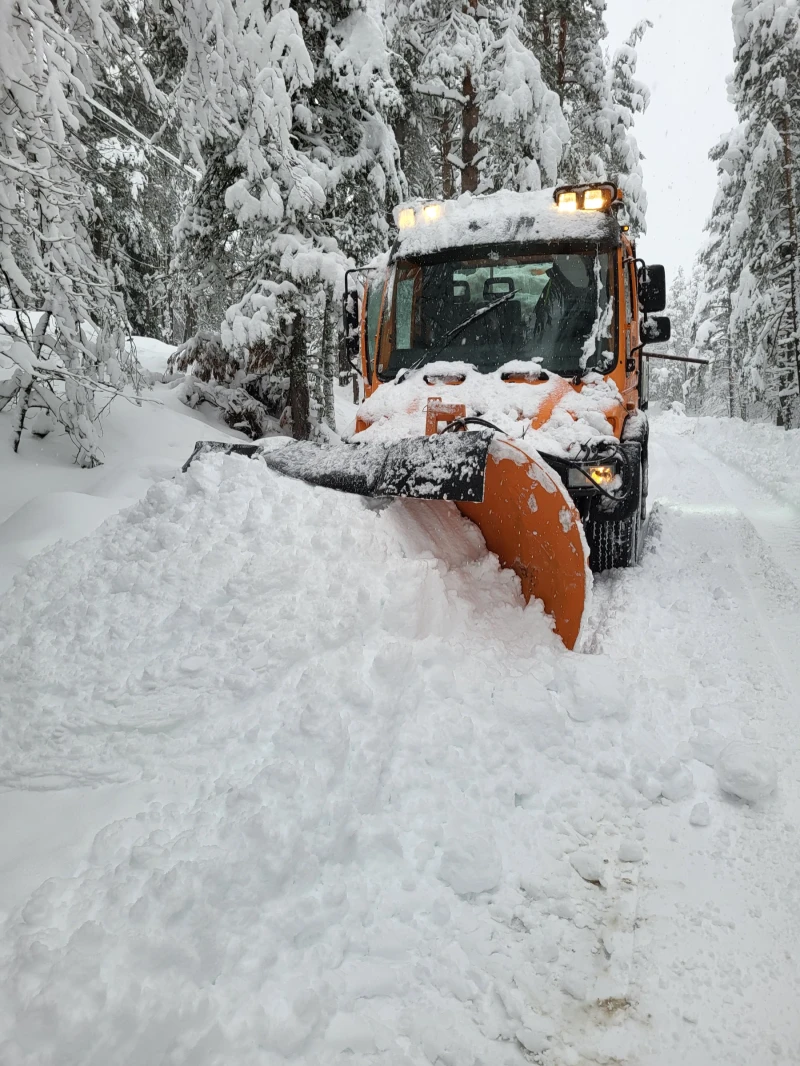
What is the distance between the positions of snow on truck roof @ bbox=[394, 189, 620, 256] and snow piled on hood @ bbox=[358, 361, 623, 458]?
1043mm

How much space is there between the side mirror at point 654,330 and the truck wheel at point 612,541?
147 cm

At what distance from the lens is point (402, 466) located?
135 inches

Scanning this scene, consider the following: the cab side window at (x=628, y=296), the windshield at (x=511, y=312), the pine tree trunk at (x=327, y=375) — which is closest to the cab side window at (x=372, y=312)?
the windshield at (x=511, y=312)

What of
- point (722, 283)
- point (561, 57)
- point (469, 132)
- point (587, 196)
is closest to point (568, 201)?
point (587, 196)

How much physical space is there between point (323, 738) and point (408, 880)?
0.58 meters

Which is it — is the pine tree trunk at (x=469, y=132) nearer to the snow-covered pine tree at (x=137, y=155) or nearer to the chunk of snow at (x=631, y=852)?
the snow-covered pine tree at (x=137, y=155)

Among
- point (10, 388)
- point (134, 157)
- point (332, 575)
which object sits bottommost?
point (332, 575)

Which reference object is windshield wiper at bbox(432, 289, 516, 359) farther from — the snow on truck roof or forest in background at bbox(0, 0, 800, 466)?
forest in background at bbox(0, 0, 800, 466)

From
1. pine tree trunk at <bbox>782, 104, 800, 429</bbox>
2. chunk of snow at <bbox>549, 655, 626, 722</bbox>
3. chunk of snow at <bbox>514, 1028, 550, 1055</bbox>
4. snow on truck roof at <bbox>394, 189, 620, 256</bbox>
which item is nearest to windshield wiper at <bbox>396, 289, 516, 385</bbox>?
snow on truck roof at <bbox>394, 189, 620, 256</bbox>

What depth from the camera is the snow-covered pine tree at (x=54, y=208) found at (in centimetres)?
350

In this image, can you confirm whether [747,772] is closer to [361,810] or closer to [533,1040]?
[533,1040]

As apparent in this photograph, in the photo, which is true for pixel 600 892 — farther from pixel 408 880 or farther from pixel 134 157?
pixel 134 157

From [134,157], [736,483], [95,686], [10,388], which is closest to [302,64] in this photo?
[10,388]

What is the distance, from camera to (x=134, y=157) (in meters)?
11.5
